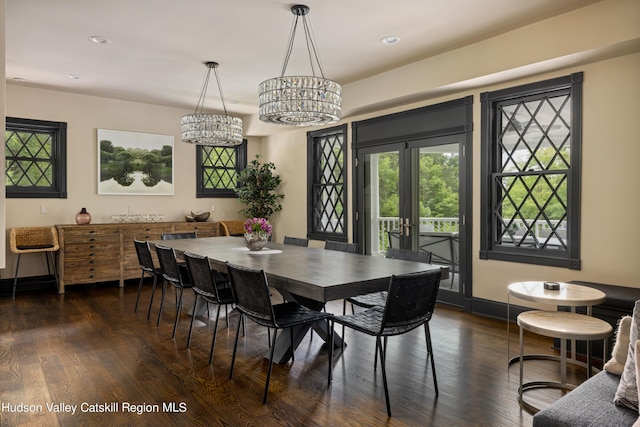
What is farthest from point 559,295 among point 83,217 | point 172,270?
point 83,217

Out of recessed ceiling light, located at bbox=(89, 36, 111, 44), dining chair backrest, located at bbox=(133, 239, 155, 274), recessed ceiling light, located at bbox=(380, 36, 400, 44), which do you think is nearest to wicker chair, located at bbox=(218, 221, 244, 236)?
dining chair backrest, located at bbox=(133, 239, 155, 274)

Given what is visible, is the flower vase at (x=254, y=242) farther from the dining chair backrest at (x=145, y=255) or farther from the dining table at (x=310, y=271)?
the dining chair backrest at (x=145, y=255)

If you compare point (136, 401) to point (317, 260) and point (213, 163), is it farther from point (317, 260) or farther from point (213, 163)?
point (213, 163)

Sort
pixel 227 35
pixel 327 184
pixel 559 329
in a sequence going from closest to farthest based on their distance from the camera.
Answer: pixel 559 329
pixel 227 35
pixel 327 184

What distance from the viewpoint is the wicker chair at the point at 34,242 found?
561 cm

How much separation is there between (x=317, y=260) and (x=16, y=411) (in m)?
2.20

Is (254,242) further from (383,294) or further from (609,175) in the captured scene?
(609,175)

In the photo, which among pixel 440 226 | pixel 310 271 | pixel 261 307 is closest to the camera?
pixel 261 307

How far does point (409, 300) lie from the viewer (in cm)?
257

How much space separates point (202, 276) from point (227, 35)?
2.37m

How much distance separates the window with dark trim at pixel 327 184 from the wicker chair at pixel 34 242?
377 cm

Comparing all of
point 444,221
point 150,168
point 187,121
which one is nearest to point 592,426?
point 444,221

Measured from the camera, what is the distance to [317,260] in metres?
3.54

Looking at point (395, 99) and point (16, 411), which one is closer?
point (16, 411)
